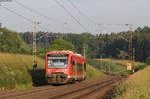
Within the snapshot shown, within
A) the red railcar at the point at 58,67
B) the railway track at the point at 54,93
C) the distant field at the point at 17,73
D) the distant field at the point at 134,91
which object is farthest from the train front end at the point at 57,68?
the distant field at the point at 134,91

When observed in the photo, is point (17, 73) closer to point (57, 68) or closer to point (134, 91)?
point (57, 68)

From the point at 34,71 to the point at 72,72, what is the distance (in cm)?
659

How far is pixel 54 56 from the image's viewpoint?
3931 centimetres

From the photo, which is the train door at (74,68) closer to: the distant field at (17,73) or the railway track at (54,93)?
the distant field at (17,73)

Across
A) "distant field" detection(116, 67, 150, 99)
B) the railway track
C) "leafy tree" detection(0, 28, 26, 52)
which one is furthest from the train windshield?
"leafy tree" detection(0, 28, 26, 52)

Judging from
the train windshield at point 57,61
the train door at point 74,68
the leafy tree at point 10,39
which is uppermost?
the leafy tree at point 10,39

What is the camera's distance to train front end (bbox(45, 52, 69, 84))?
1528 inches

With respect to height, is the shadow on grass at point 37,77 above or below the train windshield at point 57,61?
below

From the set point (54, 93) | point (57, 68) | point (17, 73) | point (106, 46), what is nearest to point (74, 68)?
point (57, 68)

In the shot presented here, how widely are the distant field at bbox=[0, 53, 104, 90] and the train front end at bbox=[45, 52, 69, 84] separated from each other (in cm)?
250

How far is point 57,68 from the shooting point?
1542 inches

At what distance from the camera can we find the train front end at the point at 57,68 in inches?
1528

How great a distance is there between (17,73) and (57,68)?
13.4 feet

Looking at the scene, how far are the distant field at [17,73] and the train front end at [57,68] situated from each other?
2.50 meters
